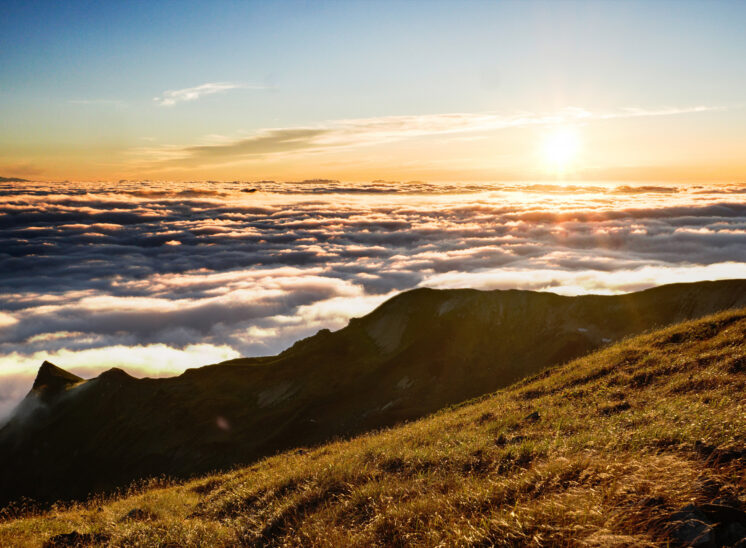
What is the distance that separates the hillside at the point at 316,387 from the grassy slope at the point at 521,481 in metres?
24.6

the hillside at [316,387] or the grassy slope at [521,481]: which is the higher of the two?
the grassy slope at [521,481]

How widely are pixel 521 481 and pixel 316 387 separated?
154 ft

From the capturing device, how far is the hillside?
42438 mm

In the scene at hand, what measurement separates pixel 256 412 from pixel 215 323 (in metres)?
154

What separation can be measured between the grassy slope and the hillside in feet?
80.9

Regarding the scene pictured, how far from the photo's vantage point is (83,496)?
153 feet

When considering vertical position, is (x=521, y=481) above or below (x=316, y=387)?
above

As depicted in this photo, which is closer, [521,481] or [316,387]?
[521,481]

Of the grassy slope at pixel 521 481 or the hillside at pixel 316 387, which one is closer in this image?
the grassy slope at pixel 521 481

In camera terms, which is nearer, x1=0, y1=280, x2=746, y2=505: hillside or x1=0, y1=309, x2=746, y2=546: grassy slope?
x1=0, y1=309, x2=746, y2=546: grassy slope

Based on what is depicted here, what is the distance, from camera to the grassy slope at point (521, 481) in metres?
4.41

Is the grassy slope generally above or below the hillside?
above

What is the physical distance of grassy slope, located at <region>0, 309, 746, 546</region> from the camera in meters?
4.41

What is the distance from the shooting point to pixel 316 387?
5078 cm
